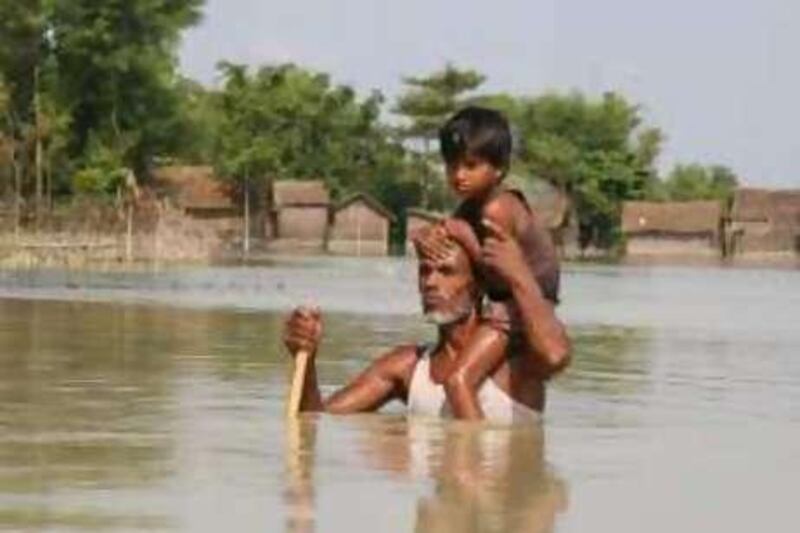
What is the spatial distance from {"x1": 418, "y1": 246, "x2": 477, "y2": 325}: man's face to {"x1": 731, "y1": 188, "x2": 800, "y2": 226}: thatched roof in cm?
8342

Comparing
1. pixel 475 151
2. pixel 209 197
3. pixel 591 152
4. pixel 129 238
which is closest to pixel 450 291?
pixel 475 151

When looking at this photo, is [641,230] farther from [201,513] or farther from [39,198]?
[201,513]

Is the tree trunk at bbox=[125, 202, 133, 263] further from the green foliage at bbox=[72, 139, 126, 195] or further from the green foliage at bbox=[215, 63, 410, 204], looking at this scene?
the green foliage at bbox=[215, 63, 410, 204]

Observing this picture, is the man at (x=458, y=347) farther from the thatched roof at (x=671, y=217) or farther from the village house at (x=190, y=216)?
the thatched roof at (x=671, y=217)

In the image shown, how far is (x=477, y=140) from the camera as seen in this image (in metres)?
7.22

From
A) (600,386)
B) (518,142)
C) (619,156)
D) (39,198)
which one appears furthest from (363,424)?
(619,156)

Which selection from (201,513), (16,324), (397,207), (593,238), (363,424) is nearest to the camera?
(201,513)

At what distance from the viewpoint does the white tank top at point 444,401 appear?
737 cm

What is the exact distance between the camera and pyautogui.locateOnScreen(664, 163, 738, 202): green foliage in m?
104

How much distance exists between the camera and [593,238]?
87.4 m

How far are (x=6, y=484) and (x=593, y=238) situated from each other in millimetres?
82740

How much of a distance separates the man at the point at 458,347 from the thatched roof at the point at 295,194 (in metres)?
67.4

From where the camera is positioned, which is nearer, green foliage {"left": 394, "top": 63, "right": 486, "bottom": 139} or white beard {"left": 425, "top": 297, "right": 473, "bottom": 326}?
white beard {"left": 425, "top": 297, "right": 473, "bottom": 326}

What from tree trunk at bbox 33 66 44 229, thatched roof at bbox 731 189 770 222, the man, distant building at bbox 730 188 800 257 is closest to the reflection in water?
the man
